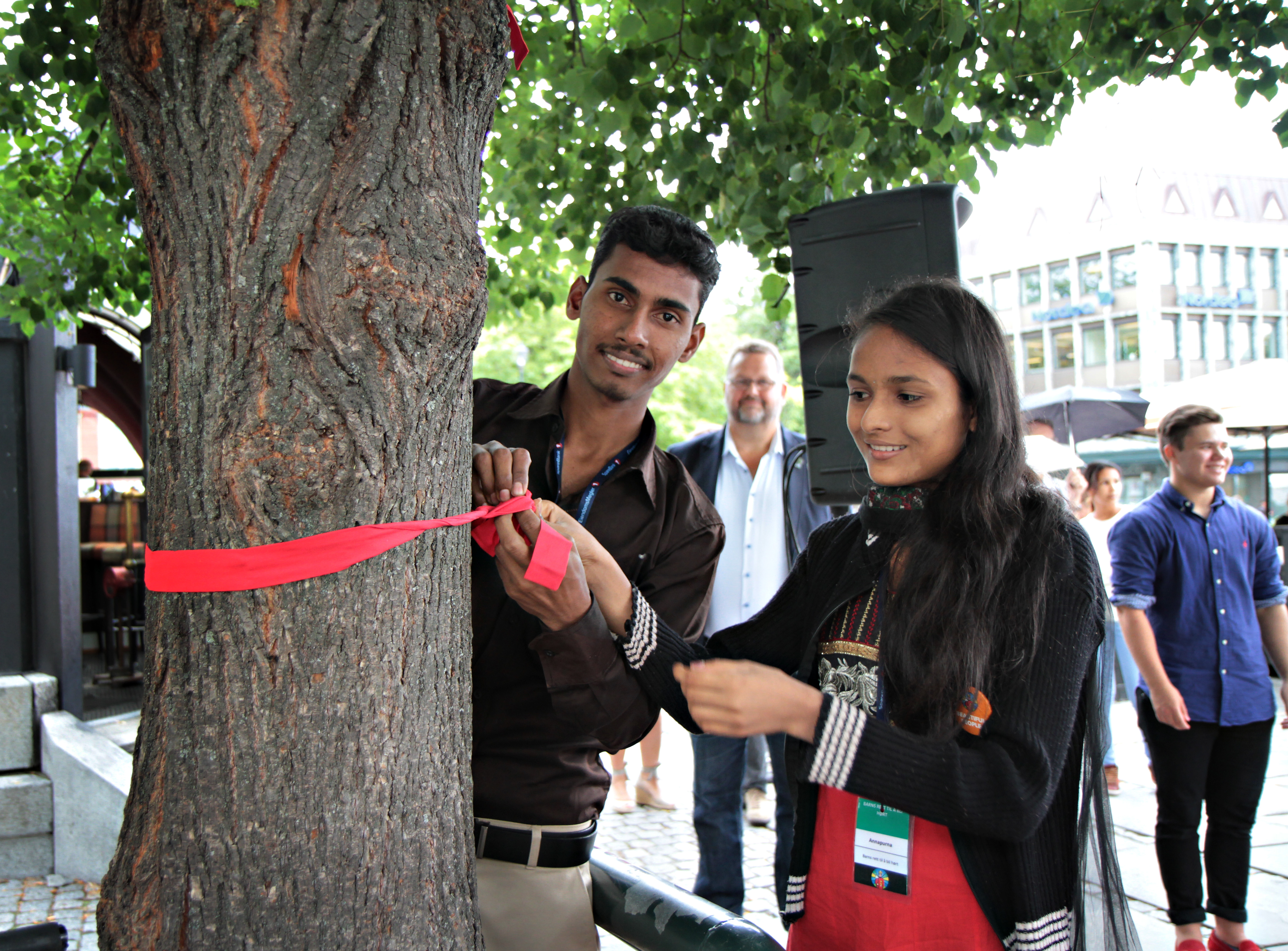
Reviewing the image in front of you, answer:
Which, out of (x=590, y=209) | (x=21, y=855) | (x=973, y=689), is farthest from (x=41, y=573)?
(x=973, y=689)

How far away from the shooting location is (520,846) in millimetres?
2113

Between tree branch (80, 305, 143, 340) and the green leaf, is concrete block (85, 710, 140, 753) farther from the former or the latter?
the green leaf

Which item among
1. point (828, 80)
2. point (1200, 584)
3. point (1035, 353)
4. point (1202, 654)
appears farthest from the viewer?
point (1035, 353)

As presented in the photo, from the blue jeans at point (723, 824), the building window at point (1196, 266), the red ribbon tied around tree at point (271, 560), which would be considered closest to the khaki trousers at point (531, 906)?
the red ribbon tied around tree at point (271, 560)

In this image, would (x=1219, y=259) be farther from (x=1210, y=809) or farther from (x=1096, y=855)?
(x=1096, y=855)

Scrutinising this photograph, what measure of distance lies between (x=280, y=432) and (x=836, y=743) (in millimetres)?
944

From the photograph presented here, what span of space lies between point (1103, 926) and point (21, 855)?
17.3ft

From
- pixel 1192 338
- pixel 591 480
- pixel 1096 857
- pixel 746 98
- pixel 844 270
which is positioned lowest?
pixel 1096 857

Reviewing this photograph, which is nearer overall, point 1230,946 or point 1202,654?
point 1230,946

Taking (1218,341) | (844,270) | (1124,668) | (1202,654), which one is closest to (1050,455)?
(1124,668)

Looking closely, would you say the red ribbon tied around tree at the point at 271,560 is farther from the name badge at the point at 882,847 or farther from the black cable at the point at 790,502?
the black cable at the point at 790,502

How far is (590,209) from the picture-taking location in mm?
4441

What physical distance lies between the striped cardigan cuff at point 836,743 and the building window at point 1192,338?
43096 millimetres

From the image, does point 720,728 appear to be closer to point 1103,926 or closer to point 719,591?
point 1103,926
